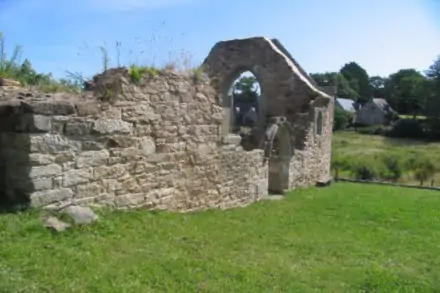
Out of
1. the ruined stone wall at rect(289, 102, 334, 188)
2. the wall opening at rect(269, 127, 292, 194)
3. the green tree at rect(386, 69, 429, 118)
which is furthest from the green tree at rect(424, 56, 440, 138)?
the wall opening at rect(269, 127, 292, 194)

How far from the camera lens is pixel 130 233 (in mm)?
5488

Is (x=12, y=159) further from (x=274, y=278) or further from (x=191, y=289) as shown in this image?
(x=274, y=278)

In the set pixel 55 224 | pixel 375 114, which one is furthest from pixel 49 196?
pixel 375 114

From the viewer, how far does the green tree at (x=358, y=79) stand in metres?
88.4

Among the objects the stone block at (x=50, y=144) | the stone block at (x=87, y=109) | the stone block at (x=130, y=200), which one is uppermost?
the stone block at (x=87, y=109)

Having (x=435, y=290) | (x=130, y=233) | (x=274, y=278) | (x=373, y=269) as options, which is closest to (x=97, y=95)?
(x=130, y=233)

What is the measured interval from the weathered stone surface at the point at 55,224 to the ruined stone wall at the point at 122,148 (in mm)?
393

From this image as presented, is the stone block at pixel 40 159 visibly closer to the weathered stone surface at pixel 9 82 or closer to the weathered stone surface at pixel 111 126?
the weathered stone surface at pixel 111 126

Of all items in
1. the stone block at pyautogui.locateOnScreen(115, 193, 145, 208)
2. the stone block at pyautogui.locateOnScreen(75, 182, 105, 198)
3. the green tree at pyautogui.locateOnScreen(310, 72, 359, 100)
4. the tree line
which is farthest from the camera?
the green tree at pyautogui.locateOnScreen(310, 72, 359, 100)

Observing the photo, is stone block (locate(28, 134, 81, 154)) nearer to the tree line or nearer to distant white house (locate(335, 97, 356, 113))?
the tree line

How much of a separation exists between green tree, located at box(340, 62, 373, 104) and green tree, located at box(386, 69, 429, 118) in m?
5.05

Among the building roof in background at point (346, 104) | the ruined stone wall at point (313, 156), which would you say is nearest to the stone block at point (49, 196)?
the ruined stone wall at point (313, 156)

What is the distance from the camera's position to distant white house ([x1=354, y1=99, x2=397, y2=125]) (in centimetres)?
6562

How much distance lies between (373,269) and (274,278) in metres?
1.47
